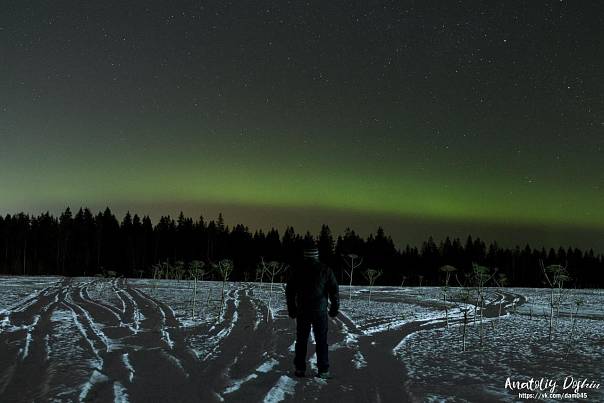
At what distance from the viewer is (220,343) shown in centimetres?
1057

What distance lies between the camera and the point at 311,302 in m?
7.72

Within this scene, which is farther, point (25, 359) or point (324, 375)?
point (25, 359)

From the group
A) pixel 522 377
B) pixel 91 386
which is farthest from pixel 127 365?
pixel 522 377

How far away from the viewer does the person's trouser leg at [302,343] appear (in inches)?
295

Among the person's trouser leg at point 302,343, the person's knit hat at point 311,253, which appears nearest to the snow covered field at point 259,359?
the person's trouser leg at point 302,343

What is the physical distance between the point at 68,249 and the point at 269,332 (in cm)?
8797

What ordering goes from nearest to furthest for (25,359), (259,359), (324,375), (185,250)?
1. (324,375)
2. (25,359)
3. (259,359)
4. (185,250)

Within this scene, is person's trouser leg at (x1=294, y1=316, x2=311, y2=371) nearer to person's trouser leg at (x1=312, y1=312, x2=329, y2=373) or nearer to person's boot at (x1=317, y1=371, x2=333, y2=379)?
person's trouser leg at (x1=312, y1=312, x2=329, y2=373)

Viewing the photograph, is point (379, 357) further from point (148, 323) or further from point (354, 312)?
point (354, 312)

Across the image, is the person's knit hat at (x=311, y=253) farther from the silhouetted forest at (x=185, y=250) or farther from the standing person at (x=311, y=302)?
A: the silhouetted forest at (x=185, y=250)

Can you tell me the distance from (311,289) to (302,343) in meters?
0.82

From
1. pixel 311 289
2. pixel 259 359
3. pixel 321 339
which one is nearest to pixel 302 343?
pixel 321 339

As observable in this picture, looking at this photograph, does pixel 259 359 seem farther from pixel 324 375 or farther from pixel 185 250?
pixel 185 250

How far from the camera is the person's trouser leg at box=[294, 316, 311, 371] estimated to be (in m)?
7.50
